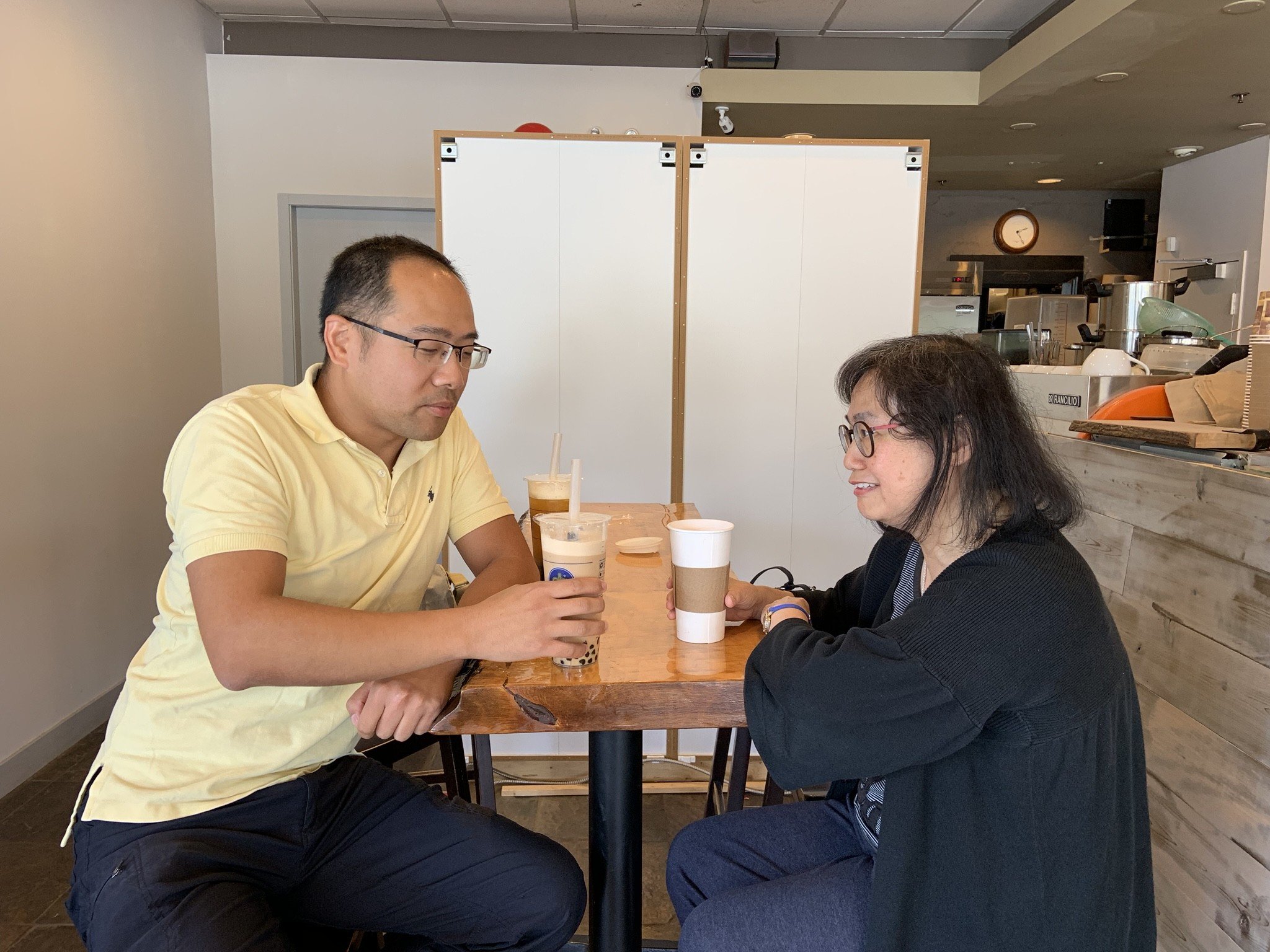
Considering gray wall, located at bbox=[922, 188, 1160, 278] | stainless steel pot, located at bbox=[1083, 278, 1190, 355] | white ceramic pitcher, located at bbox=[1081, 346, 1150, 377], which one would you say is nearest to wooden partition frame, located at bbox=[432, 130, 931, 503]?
white ceramic pitcher, located at bbox=[1081, 346, 1150, 377]

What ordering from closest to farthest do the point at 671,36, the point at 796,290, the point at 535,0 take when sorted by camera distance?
the point at 796,290 < the point at 535,0 < the point at 671,36

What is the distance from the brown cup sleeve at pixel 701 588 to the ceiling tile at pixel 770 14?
386 cm

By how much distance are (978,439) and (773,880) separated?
→ 0.67 metres

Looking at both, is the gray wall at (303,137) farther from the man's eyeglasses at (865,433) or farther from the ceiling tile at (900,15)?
the man's eyeglasses at (865,433)

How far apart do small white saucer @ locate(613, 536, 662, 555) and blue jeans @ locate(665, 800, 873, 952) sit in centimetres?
58

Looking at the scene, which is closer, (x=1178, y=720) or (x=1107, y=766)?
(x=1107, y=766)

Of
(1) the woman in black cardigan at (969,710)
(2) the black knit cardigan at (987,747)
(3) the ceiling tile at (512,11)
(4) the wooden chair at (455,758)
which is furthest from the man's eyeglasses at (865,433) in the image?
(3) the ceiling tile at (512,11)

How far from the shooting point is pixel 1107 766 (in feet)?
3.13

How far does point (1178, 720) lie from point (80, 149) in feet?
12.0

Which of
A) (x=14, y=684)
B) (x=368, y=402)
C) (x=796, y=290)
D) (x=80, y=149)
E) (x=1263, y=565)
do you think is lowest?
(x=14, y=684)

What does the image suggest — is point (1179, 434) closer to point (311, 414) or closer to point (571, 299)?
point (311, 414)

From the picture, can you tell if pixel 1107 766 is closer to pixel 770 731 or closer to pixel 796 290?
pixel 770 731

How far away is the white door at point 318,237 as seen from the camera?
4.34 m

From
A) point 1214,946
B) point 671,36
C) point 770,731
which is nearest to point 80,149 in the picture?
point 671,36
